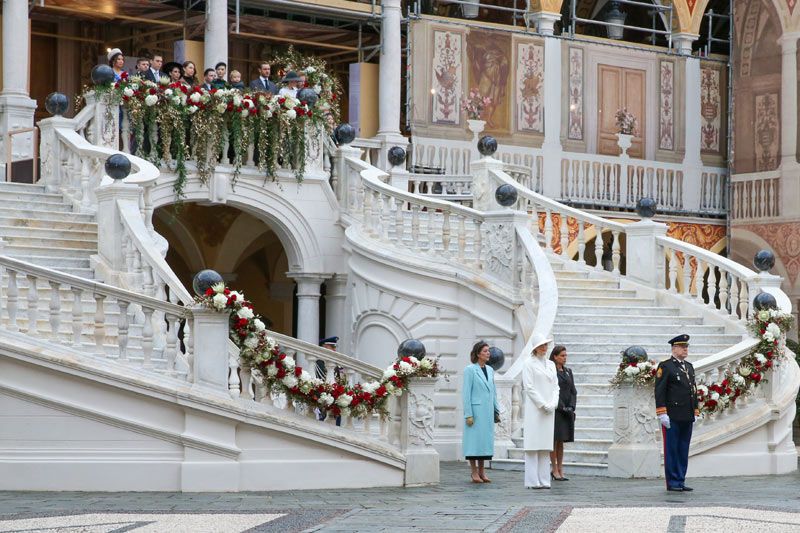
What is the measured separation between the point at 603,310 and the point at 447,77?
7.41 meters

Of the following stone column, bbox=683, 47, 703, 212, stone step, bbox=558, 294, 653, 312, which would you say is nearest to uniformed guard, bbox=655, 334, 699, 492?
stone step, bbox=558, 294, 653, 312

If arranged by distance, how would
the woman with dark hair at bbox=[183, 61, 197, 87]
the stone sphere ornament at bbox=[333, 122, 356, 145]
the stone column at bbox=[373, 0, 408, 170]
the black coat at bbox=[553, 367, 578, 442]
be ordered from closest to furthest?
the black coat at bbox=[553, 367, 578, 442]
the woman with dark hair at bbox=[183, 61, 197, 87]
the stone sphere ornament at bbox=[333, 122, 356, 145]
the stone column at bbox=[373, 0, 408, 170]

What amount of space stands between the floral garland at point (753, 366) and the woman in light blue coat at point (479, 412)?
92.6 inches

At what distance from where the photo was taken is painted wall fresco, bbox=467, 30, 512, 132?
24.1 meters

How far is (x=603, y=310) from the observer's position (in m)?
17.2

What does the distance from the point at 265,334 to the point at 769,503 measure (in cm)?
391

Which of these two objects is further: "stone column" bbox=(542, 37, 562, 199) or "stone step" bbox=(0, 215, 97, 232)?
"stone column" bbox=(542, 37, 562, 199)

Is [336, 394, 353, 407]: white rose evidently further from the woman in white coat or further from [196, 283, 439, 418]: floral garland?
the woman in white coat

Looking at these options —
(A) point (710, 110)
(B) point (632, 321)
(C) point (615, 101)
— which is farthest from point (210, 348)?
(A) point (710, 110)

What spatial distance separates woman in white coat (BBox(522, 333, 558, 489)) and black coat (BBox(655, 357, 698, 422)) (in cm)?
80

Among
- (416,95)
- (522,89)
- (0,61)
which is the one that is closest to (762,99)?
(522,89)

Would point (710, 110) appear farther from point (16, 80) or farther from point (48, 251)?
point (48, 251)

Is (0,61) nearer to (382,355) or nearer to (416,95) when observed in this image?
(416,95)

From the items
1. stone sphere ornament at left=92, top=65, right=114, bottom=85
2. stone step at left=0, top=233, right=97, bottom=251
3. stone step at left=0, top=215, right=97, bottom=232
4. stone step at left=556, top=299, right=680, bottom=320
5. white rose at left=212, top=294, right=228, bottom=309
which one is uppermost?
stone sphere ornament at left=92, top=65, right=114, bottom=85
